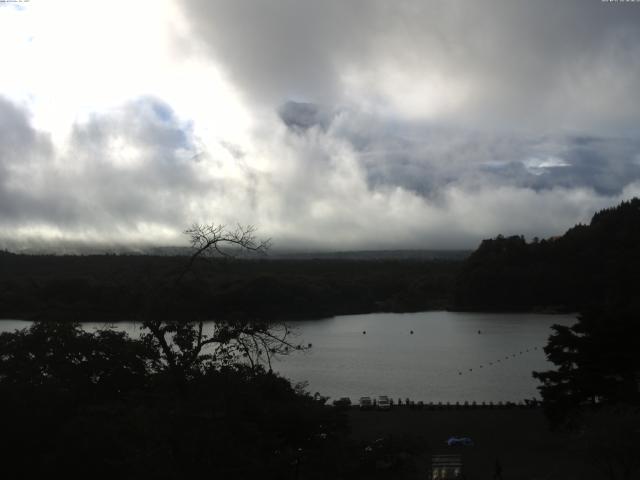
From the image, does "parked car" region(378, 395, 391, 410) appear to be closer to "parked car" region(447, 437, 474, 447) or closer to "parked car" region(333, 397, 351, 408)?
"parked car" region(333, 397, 351, 408)

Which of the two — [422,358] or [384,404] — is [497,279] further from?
[384,404]

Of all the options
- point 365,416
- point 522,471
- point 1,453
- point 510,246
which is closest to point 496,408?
point 365,416

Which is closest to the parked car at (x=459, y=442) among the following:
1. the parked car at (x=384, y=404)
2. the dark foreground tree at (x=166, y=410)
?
the parked car at (x=384, y=404)

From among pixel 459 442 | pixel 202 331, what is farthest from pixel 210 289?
pixel 459 442

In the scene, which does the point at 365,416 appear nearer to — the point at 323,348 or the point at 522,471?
the point at 522,471

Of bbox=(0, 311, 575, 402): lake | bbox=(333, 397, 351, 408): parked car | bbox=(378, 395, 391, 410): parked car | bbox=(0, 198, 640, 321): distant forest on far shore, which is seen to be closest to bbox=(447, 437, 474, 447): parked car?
bbox=(333, 397, 351, 408): parked car

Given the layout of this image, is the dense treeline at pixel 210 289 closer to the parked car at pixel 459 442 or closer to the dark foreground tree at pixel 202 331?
the dark foreground tree at pixel 202 331
